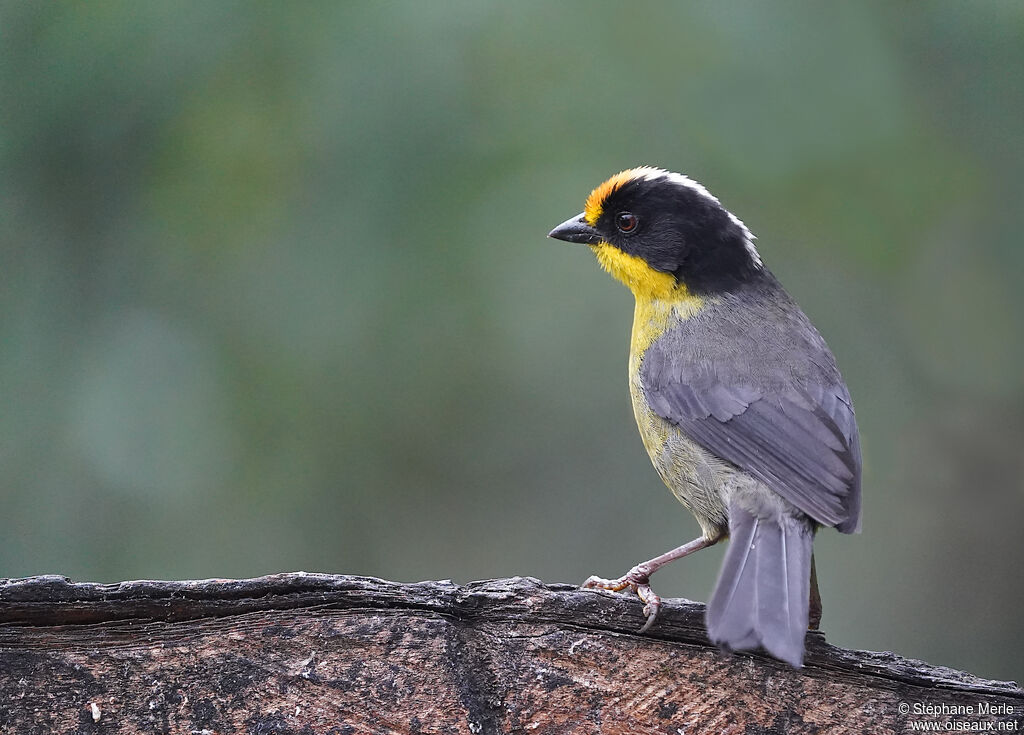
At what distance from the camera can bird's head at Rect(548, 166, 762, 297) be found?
4695mm

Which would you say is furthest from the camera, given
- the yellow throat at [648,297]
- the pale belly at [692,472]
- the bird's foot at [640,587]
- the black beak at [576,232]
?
the black beak at [576,232]

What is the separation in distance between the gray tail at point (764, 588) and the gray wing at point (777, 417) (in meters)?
0.11

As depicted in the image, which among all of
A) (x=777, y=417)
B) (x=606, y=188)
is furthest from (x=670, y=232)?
(x=777, y=417)

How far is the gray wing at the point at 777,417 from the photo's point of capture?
146 inches

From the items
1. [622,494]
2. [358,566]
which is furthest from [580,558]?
[358,566]

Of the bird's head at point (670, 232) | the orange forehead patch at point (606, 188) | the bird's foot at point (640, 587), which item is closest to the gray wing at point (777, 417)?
the bird's head at point (670, 232)

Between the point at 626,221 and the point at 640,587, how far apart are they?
5.45ft

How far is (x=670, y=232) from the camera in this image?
15.5 ft

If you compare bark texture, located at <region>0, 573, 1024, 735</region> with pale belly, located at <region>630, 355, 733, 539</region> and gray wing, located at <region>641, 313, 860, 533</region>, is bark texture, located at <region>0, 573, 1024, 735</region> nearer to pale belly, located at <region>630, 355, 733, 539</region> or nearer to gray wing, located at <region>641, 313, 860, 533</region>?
gray wing, located at <region>641, 313, 860, 533</region>

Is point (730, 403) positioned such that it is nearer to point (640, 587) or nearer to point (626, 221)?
point (640, 587)

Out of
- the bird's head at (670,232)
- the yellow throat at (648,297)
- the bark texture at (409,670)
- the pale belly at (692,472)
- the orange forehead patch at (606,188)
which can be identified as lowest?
the bark texture at (409,670)

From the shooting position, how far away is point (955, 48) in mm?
4664

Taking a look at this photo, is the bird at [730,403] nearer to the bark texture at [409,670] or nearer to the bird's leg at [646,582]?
the bird's leg at [646,582]

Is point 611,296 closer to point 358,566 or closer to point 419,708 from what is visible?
point 358,566
